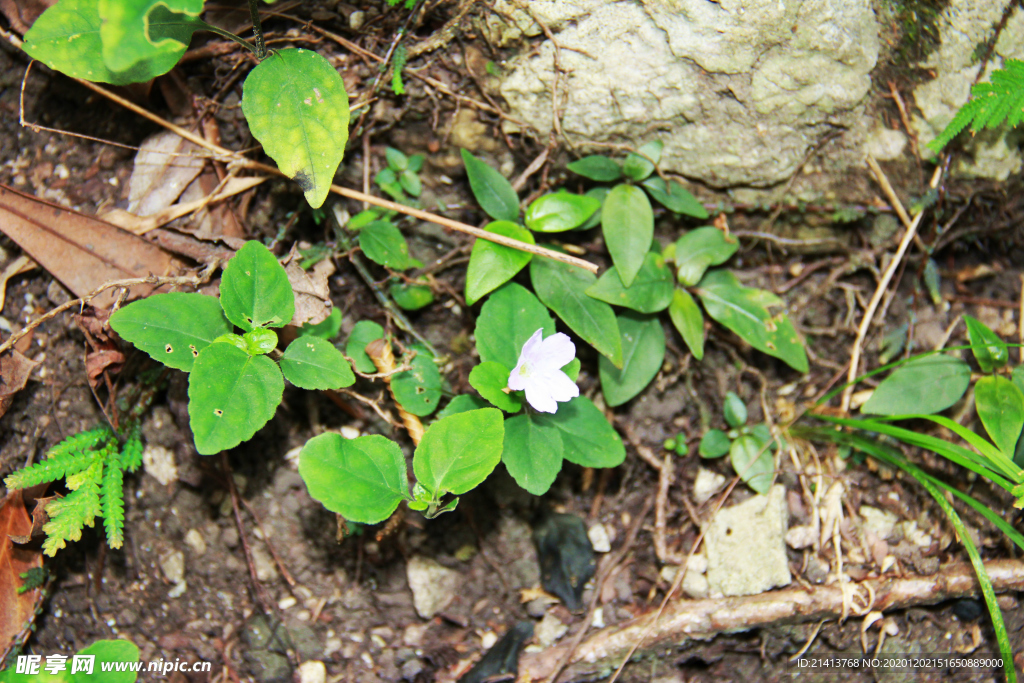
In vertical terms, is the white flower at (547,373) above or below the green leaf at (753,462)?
above

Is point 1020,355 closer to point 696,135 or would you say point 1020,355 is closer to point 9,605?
point 696,135

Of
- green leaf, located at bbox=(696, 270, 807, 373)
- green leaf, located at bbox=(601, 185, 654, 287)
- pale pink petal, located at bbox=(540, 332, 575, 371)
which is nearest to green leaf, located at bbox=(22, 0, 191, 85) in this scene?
pale pink petal, located at bbox=(540, 332, 575, 371)

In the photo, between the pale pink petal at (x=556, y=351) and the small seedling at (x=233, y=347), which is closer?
the small seedling at (x=233, y=347)

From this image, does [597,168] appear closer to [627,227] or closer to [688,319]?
[627,227]

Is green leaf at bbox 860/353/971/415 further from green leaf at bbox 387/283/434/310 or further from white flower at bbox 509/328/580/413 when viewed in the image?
green leaf at bbox 387/283/434/310

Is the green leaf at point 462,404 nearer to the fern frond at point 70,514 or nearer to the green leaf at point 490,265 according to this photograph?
the green leaf at point 490,265

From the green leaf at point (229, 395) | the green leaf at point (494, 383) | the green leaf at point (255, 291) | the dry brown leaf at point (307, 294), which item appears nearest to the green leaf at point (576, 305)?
the green leaf at point (494, 383)
